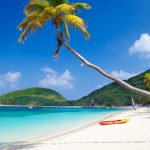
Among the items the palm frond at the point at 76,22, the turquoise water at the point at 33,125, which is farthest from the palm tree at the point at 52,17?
the turquoise water at the point at 33,125

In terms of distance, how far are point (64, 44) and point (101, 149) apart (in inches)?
159

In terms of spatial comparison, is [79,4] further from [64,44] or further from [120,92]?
[120,92]

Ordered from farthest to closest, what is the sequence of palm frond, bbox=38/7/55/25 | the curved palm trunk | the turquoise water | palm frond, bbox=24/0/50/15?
the turquoise water, palm frond, bbox=24/0/50/15, palm frond, bbox=38/7/55/25, the curved palm trunk

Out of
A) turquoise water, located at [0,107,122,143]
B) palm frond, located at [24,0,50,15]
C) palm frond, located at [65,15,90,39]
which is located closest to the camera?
palm frond, located at [65,15,90,39]

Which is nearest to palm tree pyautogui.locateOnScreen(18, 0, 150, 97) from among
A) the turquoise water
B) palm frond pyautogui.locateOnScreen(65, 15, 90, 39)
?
palm frond pyautogui.locateOnScreen(65, 15, 90, 39)

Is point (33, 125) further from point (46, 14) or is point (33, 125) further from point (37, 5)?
point (46, 14)

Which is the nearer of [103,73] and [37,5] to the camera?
[103,73]

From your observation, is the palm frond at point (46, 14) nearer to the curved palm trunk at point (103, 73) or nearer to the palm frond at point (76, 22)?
the palm frond at point (76, 22)

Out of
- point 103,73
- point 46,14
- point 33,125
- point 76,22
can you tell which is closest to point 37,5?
point 46,14

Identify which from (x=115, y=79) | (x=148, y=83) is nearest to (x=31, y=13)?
(x=115, y=79)

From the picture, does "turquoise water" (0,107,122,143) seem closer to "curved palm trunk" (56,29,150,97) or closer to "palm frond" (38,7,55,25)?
"palm frond" (38,7,55,25)

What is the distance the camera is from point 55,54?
13289 mm

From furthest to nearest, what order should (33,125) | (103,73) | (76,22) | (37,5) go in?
(33,125)
(37,5)
(76,22)
(103,73)

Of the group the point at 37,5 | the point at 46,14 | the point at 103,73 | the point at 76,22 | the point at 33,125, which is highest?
the point at 37,5
